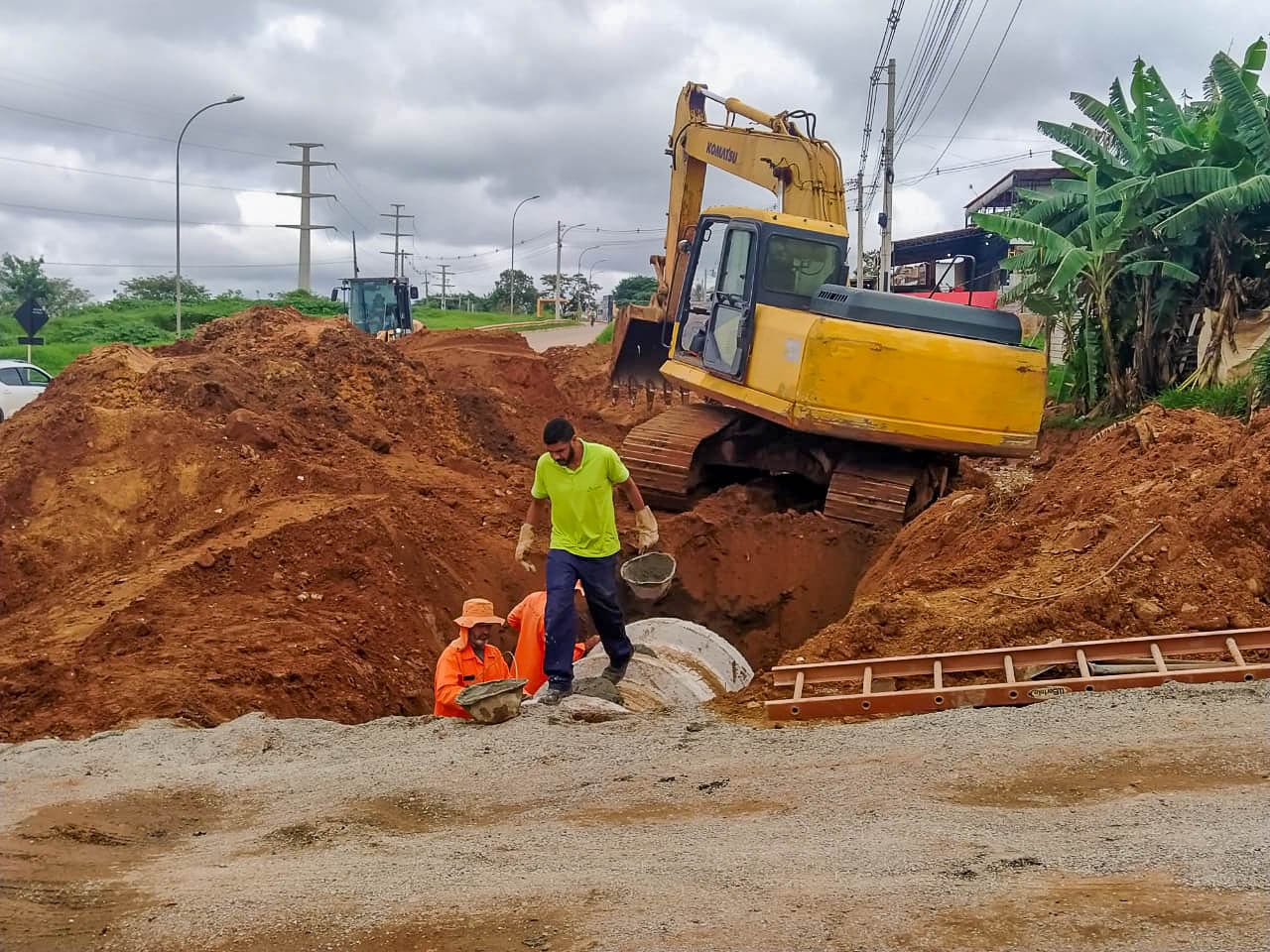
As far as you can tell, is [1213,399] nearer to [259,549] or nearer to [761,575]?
[761,575]

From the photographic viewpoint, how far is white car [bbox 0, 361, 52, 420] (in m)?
21.1

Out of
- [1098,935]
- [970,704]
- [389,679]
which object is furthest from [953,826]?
[389,679]

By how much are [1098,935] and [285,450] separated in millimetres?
10666

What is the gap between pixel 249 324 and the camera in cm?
1864

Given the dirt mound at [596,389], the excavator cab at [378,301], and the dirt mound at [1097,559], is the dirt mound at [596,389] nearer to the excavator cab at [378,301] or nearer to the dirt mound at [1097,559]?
the excavator cab at [378,301]

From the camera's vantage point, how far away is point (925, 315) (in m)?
10.6

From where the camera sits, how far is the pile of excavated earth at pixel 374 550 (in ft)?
23.6

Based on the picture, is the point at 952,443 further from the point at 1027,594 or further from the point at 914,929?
the point at 914,929

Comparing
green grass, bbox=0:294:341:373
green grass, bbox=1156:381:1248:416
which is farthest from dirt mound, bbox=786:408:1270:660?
green grass, bbox=0:294:341:373

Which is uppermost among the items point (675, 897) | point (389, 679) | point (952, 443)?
point (952, 443)

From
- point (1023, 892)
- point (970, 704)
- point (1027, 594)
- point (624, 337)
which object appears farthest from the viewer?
point (624, 337)

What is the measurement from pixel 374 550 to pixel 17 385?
48.2 feet

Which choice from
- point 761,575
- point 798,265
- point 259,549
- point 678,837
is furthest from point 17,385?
point 678,837

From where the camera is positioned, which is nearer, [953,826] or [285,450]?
[953,826]
